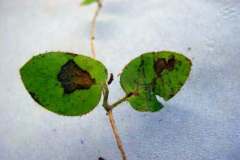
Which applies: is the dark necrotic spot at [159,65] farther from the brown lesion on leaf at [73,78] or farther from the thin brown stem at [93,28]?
the thin brown stem at [93,28]

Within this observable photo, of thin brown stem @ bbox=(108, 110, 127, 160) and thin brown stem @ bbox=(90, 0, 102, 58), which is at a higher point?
thin brown stem @ bbox=(90, 0, 102, 58)

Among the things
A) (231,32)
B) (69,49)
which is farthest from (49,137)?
(231,32)

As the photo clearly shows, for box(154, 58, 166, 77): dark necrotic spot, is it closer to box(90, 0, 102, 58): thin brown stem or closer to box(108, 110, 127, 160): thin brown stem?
box(108, 110, 127, 160): thin brown stem

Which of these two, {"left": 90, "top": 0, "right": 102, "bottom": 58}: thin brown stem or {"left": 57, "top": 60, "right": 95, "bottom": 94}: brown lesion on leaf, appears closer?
{"left": 57, "top": 60, "right": 95, "bottom": 94}: brown lesion on leaf

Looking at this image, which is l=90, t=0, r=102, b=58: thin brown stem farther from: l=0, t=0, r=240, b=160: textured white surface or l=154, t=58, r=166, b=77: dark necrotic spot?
l=154, t=58, r=166, b=77: dark necrotic spot

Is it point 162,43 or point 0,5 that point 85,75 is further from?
point 0,5

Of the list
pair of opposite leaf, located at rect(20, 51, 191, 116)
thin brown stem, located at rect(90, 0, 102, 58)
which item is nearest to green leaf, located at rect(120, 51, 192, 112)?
pair of opposite leaf, located at rect(20, 51, 191, 116)

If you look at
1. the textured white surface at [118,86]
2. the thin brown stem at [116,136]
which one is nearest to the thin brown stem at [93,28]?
Answer: the textured white surface at [118,86]
